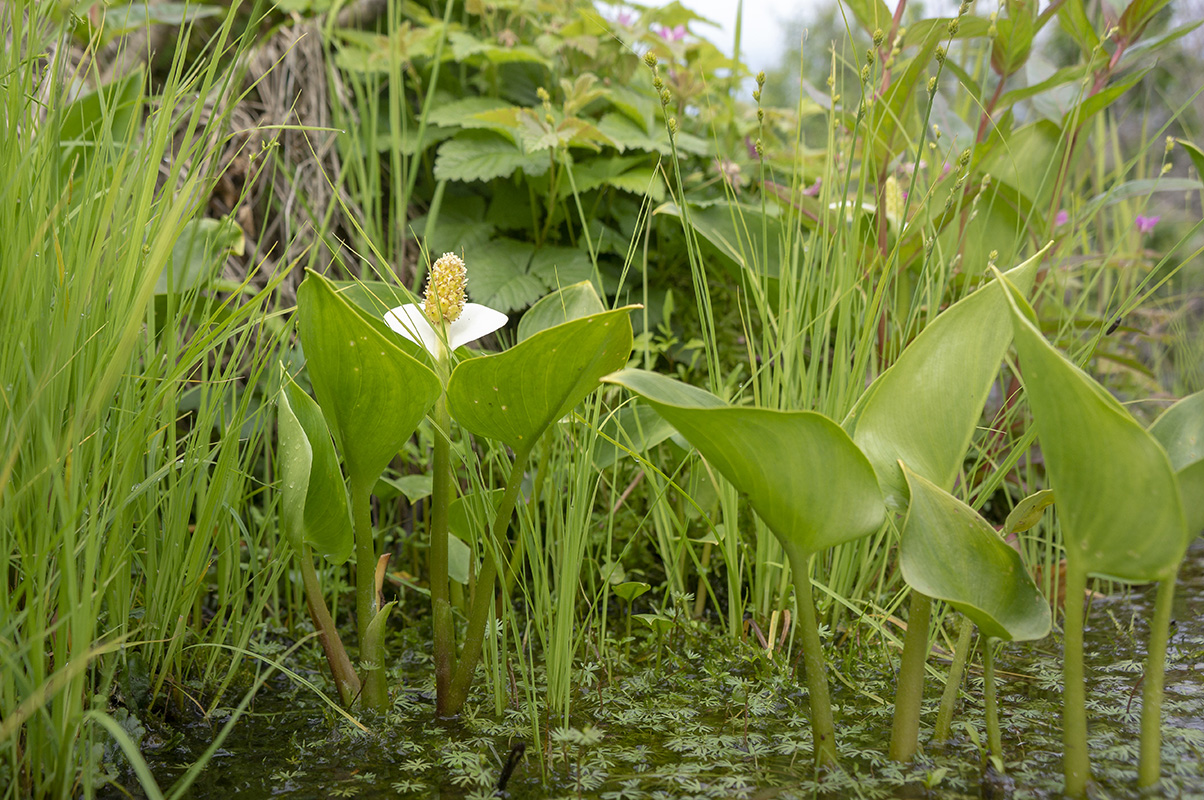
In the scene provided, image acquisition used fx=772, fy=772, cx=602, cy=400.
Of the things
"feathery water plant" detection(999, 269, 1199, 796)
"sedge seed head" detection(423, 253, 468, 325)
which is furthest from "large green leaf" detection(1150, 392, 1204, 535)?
"sedge seed head" detection(423, 253, 468, 325)

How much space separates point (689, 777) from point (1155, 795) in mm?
399

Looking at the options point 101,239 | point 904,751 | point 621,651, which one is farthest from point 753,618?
point 101,239

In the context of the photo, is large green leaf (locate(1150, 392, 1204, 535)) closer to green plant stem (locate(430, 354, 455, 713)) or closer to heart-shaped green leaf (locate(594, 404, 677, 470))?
heart-shaped green leaf (locate(594, 404, 677, 470))

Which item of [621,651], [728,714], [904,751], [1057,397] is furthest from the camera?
[621,651]

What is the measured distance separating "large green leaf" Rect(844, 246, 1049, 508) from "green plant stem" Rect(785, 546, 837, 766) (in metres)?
0.11

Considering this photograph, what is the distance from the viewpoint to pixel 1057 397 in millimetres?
568

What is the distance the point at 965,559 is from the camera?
642 millimetres

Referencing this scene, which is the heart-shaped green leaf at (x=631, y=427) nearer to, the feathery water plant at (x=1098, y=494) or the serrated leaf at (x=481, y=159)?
the feathery water plant at (x=1098, y=494)

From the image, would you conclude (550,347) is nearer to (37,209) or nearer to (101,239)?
(101,239)

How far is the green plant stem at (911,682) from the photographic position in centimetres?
70

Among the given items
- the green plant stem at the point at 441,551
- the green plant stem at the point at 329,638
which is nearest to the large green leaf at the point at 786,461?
the green plant stem at the point at 441,551

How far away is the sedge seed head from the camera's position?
81cm

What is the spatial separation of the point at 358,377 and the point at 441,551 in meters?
0.22

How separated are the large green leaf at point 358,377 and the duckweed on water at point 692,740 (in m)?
0.29
